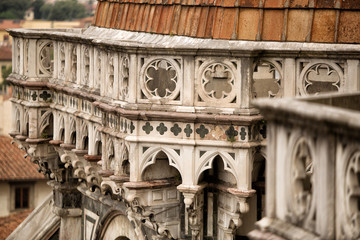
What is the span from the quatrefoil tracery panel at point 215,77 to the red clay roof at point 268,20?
0.62 meters

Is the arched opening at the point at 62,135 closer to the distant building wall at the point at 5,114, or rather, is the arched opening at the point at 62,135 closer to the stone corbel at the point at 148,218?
the stone corbel at the point at 148,218

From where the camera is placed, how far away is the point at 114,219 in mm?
19266

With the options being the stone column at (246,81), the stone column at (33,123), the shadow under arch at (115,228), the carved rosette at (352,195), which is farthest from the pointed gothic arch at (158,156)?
the carved rosette at (352,195)

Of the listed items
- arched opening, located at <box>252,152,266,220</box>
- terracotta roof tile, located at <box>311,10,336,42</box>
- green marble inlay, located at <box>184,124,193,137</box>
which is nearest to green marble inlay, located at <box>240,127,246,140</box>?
arched opening, located at <box>252,152,266,220</box>

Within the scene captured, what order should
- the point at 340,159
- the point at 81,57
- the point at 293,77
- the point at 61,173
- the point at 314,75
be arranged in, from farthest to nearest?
the point at 61,173 < the point at 81,57 < the point at 314,75 < the point at 293,77 < the point at 340,159

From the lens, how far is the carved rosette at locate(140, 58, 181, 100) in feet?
48.9

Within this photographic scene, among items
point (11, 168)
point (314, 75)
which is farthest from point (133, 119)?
point (11, 168)

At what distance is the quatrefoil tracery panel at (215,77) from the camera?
14.6 meters

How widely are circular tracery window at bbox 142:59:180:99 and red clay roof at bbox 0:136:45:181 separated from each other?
104 feet

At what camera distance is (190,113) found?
48.4ft

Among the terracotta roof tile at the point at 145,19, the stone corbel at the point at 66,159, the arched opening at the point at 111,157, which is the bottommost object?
the stone corbel at the point at 66,159

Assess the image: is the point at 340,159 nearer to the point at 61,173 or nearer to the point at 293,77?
the point at 293,77

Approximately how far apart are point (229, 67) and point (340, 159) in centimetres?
599

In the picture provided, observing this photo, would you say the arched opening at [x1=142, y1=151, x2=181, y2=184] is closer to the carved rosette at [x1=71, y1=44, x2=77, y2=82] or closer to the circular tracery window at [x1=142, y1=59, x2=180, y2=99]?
the circular tracery window at [x1=142, y1=59, x2=180, y2=99]
